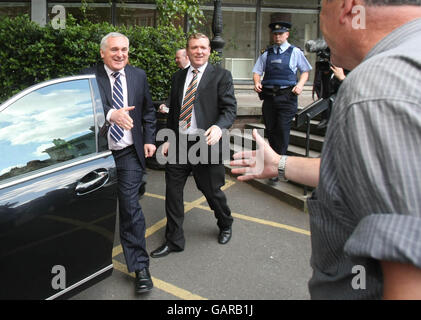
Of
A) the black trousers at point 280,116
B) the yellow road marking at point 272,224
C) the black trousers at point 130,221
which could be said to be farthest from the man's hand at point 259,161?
the black trousers at point 280,116

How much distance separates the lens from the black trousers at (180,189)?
3650mm

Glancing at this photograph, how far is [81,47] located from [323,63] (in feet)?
11.3

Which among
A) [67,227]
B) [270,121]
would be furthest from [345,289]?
[270,121]

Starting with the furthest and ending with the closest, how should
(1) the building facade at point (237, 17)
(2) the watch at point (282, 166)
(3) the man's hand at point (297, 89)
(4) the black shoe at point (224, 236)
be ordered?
1. (1) the building facade at point (237, 17)
2. (3) the man's hand at point (297, 89)
3. (4) the black shoe at point (224, 236)
4. (2) the watch at point (282, 166)

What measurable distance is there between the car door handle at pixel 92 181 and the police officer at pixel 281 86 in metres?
3.16

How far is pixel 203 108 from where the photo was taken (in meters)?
3.63

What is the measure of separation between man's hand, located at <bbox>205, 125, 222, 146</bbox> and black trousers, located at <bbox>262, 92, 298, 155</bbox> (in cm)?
210

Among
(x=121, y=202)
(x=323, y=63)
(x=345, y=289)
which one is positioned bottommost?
(x=121, y=202)

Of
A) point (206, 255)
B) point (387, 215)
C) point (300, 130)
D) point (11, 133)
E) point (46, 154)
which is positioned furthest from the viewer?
point (300, 130)

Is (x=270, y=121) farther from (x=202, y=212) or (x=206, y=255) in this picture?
(x=206, y=255)

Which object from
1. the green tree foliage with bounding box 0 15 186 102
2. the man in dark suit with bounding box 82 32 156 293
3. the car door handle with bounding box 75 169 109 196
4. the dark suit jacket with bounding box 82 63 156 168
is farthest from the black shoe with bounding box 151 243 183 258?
the green tree foliage with bounding box 0 15 186 102

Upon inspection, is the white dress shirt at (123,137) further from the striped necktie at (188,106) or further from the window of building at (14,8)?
the window of building at (14,8)

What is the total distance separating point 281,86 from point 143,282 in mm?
3252

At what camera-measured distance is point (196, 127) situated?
3654 millimetres
